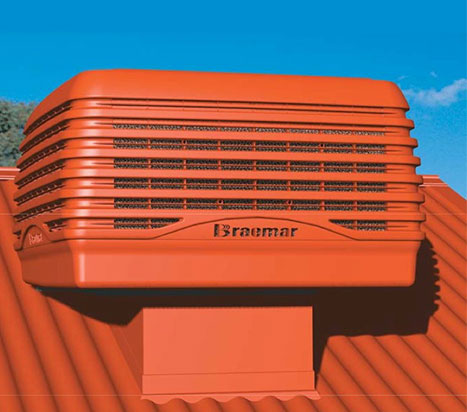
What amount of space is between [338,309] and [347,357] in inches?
31.2

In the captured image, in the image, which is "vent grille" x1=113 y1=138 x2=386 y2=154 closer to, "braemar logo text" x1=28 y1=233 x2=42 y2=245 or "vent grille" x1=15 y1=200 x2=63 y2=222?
"vent grille" x1=15 y1=200 x2=63 y2=222

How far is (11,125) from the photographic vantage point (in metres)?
30.8

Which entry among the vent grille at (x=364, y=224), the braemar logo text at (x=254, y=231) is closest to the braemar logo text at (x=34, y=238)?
the braemar logo text at (x=254, y=231)

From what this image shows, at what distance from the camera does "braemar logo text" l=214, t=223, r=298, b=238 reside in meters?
5.95

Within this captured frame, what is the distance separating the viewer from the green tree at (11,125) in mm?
29125

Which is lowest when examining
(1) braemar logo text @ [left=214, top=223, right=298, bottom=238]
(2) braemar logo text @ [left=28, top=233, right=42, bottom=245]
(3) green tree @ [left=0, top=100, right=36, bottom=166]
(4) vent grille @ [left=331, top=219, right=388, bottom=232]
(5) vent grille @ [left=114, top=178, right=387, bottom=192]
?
(3) green tree @ [left=0, top=100, right=36, bottom=166]

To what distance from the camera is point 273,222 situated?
19.9 ft

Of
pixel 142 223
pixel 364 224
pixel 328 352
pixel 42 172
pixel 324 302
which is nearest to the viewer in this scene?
pixel 142 223

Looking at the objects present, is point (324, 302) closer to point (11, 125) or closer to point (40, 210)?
point (40, 210)

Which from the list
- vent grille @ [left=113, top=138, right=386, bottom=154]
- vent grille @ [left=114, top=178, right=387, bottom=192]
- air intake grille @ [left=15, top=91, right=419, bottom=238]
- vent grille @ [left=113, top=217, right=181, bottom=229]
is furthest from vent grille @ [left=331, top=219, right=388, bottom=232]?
vent grille @ [left=113, top=217, right=181, bottom=229]

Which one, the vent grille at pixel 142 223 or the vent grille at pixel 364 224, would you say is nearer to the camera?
the vent grille at pixel 142 223

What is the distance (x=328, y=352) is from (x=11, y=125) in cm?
2516

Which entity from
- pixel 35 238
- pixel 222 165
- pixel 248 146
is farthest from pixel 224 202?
pixel 35 238

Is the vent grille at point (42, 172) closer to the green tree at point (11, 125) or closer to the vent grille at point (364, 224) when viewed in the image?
the vent grille at point (364, 224)
